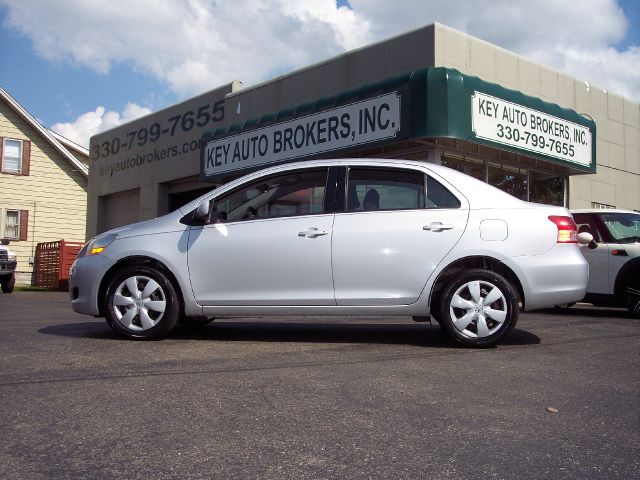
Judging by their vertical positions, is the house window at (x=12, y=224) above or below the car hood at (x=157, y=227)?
above

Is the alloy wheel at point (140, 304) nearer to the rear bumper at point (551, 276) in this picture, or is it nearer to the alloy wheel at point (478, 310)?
the alloy wheel at point (478, 310)

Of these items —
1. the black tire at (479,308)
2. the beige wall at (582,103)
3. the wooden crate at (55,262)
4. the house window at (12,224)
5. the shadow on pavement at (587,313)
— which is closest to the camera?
the black tire at (479,308)

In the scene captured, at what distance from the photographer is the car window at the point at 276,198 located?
239 inches

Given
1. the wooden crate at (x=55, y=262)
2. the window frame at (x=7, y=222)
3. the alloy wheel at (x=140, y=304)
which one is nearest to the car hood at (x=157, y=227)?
the alloy wheel at (x=140, y=304)

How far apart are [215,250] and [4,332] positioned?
2494 millimetres

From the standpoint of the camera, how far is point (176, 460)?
9.13 feet

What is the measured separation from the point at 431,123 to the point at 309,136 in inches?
121

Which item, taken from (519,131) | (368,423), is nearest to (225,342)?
(368,423)

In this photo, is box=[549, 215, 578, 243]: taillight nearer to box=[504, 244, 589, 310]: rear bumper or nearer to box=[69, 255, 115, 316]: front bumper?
box=[504, 244, 589, 310]: rear bumper

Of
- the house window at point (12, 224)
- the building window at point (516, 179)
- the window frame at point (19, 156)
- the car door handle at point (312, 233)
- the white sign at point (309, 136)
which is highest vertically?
the window frame at point (19, 156)

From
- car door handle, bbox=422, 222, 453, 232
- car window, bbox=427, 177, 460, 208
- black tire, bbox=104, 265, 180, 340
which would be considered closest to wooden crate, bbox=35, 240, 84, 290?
black tire, bbox=104, 265, 180, 340

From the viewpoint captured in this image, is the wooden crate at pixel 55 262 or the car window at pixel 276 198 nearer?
the car window at pixel 276 198

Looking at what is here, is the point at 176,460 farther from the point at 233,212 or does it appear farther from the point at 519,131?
the point at 519,131

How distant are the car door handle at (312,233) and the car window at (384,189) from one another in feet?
1.12
